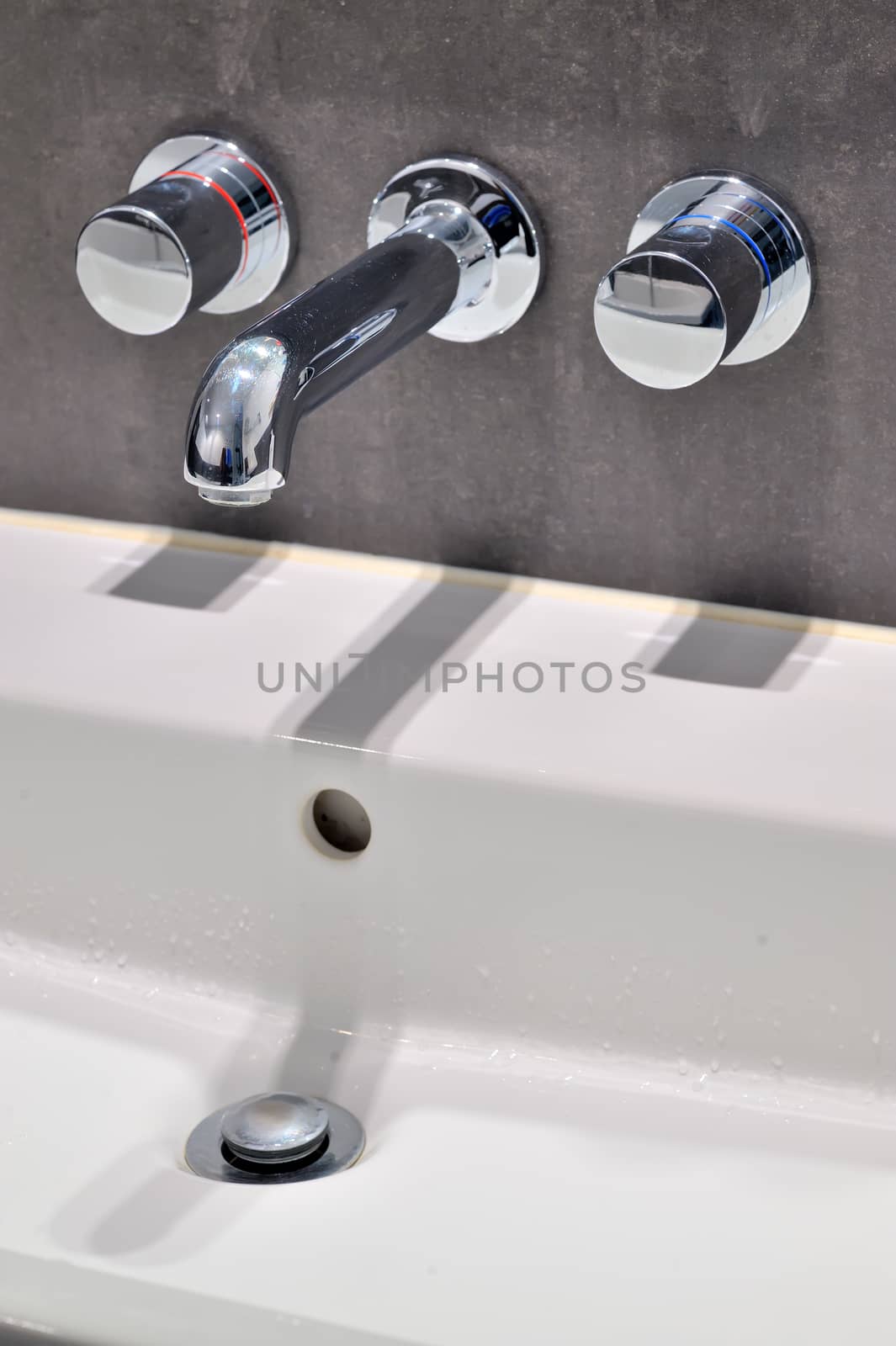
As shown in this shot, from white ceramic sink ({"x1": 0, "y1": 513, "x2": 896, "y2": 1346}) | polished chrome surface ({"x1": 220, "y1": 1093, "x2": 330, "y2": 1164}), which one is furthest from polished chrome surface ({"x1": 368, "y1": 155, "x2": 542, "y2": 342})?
polished chrome surface ({"x1": 220, "y1": 1093, "x2": 330, "y2": 1164})

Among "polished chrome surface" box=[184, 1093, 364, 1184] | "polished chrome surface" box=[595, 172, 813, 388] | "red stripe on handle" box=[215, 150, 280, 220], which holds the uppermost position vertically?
"red stripe on handle" box=[215, 150, 280, 220]

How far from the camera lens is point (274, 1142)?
51cm

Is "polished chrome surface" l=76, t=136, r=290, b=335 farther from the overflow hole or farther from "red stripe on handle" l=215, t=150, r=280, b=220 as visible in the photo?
the overflow hole

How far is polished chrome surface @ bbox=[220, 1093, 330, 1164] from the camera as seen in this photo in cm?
51

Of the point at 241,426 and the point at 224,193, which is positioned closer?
the point at 241,426

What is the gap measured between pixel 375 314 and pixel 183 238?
0.10 m

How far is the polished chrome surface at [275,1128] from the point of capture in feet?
1.68

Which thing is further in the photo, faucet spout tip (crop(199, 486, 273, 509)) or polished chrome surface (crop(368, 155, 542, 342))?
polished chrome surface (crop(368, 155, 542, 342))

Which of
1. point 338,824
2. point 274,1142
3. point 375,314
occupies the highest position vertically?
point 375,314

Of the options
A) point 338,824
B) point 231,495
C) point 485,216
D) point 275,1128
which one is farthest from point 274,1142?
point 485,216

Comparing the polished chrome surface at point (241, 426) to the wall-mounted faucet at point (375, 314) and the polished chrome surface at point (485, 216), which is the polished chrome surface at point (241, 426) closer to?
the wall-mounted faucet at point (375, 314)

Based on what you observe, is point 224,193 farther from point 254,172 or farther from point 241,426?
point 241,426

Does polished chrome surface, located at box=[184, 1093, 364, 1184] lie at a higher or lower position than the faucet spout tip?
lower

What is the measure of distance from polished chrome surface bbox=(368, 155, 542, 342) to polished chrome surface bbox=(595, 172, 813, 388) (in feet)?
0.16
